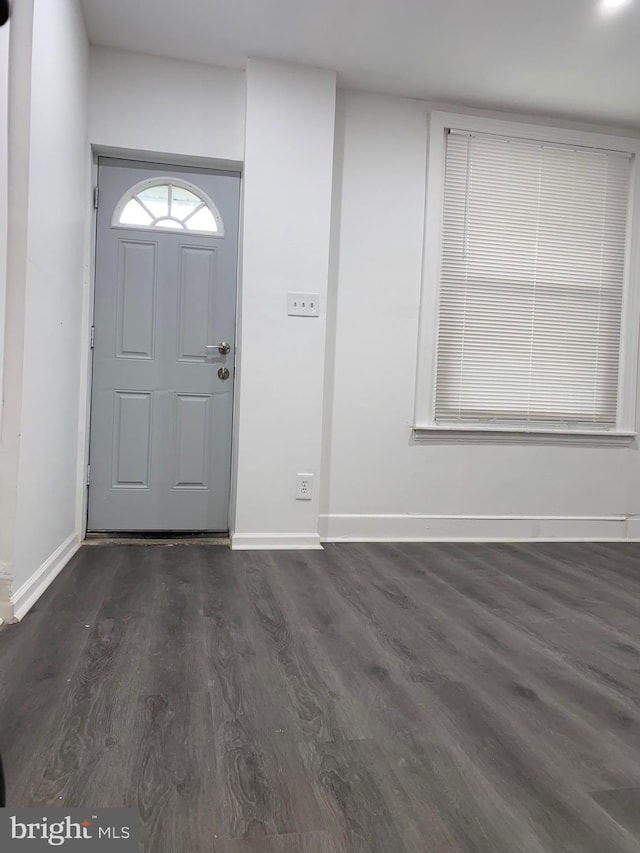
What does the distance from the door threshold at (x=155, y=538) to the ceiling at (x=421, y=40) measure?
2583 mm

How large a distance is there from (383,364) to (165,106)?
185 cm

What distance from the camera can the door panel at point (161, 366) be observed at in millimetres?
3377

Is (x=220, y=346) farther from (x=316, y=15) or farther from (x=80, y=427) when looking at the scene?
(x=316, y=15)

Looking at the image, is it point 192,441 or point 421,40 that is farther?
point 192,441

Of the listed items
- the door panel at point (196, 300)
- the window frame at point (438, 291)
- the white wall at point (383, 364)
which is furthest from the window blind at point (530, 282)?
the door panel at point (196, 300)

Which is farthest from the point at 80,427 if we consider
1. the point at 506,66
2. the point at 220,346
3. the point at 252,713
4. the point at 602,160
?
the point at 602,160

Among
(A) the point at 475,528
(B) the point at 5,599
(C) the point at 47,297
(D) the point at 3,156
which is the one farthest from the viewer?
(A) the point at 475,528

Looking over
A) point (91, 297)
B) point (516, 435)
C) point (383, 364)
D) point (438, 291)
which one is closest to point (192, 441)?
point (91, 297)

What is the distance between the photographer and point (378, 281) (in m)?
3.64

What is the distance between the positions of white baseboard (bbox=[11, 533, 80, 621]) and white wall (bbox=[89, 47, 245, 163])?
6.90 feet

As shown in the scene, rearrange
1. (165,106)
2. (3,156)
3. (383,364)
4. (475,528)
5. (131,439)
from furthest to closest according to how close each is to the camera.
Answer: (475,528)
(383,364)
(131,439)
(165,106)
(3,156)

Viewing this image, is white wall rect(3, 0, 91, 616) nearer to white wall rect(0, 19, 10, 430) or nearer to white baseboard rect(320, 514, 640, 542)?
white wall rect(0, 19, 10, 430)

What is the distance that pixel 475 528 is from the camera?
379 centimetres

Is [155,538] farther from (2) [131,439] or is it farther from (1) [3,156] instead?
(1) [3,156]
